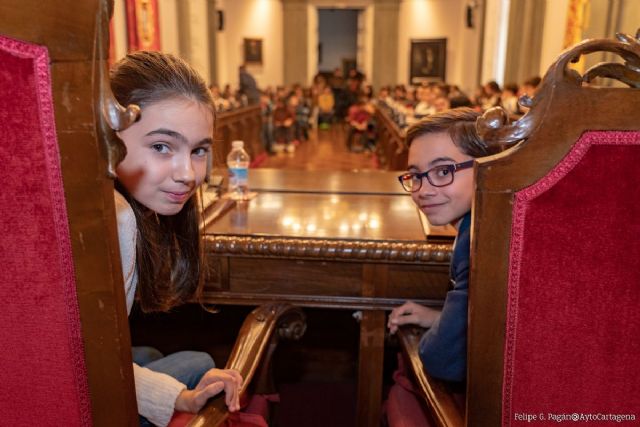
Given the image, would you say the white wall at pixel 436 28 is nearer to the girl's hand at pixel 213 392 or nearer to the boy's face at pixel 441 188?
the boy's face at pixel 441 188

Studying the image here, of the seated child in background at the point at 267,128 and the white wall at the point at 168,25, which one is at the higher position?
the white wall at the point at 168,25

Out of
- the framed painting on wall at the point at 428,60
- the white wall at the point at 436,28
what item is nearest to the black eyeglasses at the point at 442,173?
the white wall at the point at 436,28

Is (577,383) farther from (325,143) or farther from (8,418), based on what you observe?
(325,143)

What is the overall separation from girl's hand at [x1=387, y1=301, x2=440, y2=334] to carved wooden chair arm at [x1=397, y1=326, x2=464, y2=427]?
2.4 inches

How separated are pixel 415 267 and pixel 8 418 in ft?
3.70

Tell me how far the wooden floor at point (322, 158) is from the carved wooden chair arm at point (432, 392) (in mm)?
7077

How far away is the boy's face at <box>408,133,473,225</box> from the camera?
1.40 meters

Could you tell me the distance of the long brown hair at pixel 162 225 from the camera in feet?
3.77

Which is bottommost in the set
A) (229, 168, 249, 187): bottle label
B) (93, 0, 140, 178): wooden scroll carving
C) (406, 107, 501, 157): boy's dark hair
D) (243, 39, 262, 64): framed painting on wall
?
(229, 168, 249, 187): bottle label

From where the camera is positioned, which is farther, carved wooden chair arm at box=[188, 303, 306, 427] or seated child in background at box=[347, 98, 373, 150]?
seated child in background at box=[347, 98, 373, 150]

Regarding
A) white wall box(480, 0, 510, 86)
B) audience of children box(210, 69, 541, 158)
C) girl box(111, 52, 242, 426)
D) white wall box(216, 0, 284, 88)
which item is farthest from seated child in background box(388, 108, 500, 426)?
white wall box(216, 0, 284, 88)

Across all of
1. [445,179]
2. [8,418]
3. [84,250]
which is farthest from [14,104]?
[445,179]

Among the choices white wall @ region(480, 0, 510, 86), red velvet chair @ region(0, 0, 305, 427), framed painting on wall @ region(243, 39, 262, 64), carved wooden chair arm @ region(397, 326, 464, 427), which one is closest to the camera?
red velvet chair @ region(0, 0, 305, 427)

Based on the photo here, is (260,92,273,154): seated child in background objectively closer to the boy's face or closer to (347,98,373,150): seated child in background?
(347,98,373,150): seated child in background
